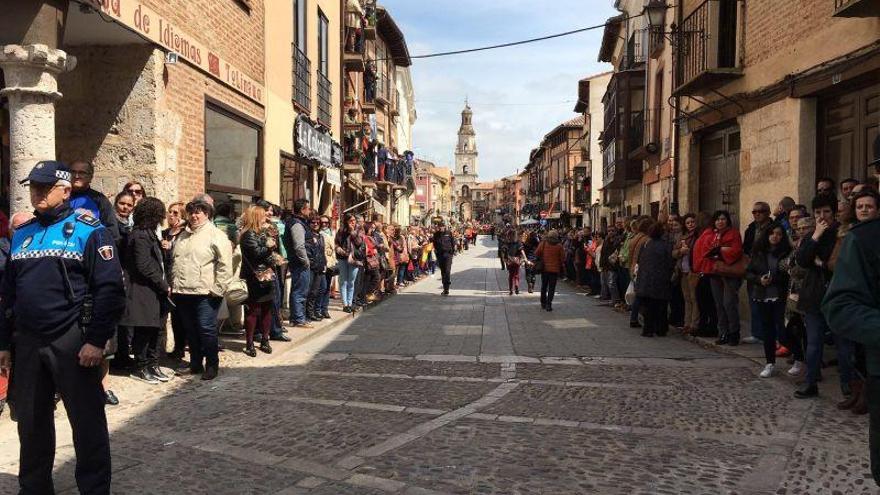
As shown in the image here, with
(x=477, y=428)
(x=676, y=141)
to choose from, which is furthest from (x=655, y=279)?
(x=676, y=141)

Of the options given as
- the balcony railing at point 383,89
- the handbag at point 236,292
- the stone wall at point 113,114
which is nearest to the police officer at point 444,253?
the stone wall at point 113,114

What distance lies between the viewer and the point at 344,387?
22.2ft

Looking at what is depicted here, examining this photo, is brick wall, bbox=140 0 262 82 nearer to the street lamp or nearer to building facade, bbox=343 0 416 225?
the street lamp

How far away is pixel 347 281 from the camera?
43.1 feet

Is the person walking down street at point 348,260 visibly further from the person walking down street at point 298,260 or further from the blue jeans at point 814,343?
the blue jeans at point 814,343

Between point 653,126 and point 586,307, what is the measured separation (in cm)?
745

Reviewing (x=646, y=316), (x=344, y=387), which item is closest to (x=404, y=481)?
(x=344, y=387)

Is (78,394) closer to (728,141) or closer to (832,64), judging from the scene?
(832,64)

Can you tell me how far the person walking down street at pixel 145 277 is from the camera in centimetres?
659

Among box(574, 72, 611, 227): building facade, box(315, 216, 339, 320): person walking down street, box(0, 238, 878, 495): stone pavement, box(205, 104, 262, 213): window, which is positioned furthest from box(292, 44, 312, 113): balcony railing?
box(574, 72, 611, 227): building facade

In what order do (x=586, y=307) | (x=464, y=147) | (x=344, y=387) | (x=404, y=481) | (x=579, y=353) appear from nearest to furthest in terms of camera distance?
(x=404, y=481) < (x=344, y=387) < (x=579, y=353) < (x=586, y=307) < (x=464, y=147)

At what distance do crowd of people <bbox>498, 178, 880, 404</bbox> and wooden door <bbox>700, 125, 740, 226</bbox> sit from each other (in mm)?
1989

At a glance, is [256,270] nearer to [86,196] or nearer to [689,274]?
[86,196]

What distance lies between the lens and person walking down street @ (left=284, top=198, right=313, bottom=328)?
10125 mm
